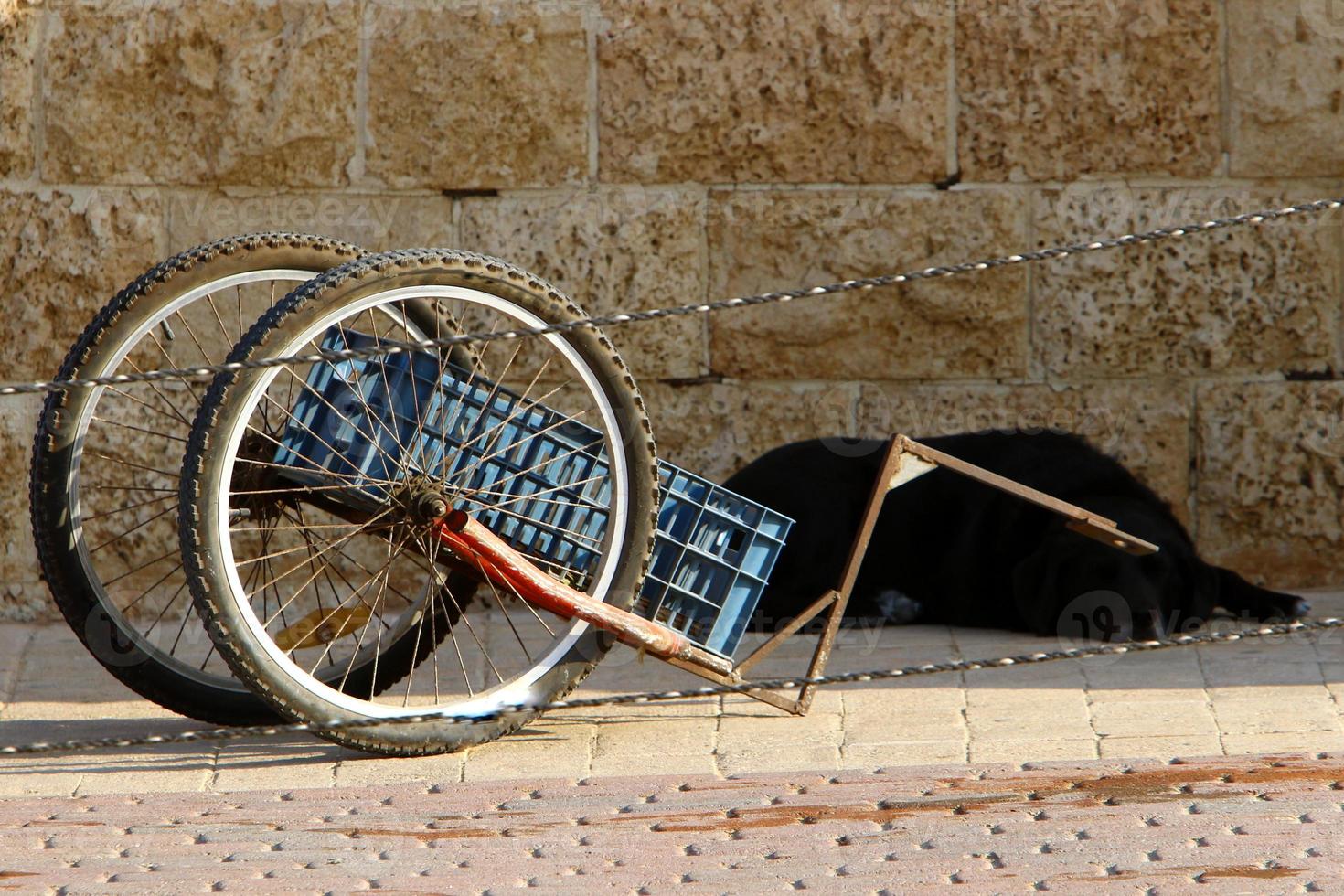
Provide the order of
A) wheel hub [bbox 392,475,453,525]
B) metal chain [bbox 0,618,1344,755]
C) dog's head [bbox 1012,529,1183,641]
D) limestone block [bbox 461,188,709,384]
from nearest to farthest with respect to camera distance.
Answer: metal chain [bbox 0,618,1344,755] < wheel hub [bbox 392,475,453,525] < dog's head [bbox 1012,529,1183,641] < limestone block [bbox 461,188,709,384]

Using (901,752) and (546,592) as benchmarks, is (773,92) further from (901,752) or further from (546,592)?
(901,752)

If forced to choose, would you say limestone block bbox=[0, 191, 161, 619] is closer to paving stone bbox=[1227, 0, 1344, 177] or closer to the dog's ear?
the dog's ear

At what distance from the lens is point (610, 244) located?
5.66 metres

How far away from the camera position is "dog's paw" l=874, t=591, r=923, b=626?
5434 millimetres

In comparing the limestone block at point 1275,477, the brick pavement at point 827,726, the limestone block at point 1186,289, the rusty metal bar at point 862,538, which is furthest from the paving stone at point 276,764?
the limestone block at point 1275,477

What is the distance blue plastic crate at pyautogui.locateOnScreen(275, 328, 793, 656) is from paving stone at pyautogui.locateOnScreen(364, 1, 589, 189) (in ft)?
5.42

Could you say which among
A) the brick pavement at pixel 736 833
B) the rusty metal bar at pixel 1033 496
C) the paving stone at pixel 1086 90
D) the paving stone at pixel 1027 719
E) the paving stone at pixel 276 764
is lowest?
the brick pavement at pixel 736 833

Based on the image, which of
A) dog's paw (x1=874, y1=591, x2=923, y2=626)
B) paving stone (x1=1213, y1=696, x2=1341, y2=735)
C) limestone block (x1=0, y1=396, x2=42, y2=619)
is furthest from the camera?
limestone block (x1=0, y1=396, x2=42, y2=619)

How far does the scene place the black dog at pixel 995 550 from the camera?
505 cm

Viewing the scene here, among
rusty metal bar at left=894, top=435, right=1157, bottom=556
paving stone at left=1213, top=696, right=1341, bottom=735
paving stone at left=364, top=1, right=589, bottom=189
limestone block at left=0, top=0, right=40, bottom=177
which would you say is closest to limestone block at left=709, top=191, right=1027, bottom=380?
paving stone at left=364, top=1, right=589, bottom=189

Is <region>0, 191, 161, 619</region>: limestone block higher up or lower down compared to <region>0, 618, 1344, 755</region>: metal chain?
higher up

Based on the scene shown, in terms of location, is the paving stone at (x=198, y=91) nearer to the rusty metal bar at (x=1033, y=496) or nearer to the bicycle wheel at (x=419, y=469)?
the bicycle wheel at (x=419, y=469)

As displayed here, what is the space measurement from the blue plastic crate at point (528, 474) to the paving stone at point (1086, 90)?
7.01ft

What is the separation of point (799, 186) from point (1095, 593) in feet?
5.48
